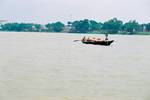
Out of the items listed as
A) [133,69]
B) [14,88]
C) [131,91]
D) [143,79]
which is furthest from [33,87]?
[133,69]

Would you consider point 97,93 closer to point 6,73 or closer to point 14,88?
point 14,88

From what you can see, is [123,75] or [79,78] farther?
[123,75]

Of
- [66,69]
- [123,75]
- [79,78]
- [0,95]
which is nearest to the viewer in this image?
[0,95]

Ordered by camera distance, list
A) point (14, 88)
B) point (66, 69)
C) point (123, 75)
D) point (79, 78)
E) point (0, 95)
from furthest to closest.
Answer: point (66, 69)
point (123, 75)
point (79, 78)
point (14, 88)
point (0, 95)

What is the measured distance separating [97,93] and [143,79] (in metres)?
7.99

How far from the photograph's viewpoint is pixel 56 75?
36.4m

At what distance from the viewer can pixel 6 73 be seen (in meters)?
36.7

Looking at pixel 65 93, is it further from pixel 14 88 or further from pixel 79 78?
pixel 79 78

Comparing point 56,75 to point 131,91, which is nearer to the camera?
point 131,91

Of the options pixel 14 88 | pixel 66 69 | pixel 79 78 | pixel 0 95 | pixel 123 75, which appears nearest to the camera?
pixel 0 95

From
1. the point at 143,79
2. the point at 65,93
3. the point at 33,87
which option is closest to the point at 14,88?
the point at 33,87

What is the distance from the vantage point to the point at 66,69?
42094mm

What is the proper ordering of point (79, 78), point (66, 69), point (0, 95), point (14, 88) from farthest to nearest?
1. point (66, 69)
2. point (79, 78)
3. point (14, 88)
4. point (0, 95)

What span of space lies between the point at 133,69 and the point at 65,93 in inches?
649
